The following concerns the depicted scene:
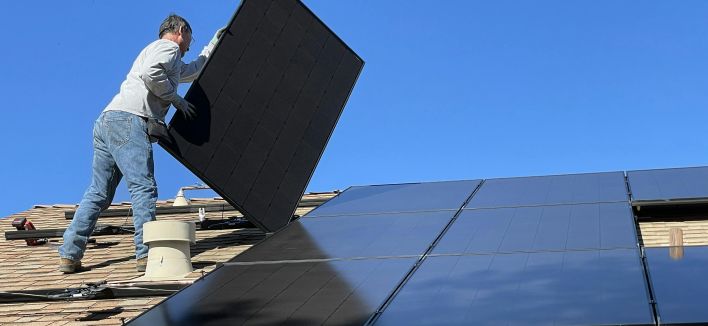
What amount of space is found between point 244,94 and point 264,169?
61cm

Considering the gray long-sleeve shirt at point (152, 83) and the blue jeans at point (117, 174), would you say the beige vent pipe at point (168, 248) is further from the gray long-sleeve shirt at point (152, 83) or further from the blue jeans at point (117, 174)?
the gray long-sleeve shirt at point (152, 83)

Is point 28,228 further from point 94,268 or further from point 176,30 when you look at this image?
point 176,30

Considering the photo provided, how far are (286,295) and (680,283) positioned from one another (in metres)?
2.08

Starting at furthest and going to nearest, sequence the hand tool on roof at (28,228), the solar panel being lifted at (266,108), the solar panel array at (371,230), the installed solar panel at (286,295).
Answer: the hand tool on roof at (28,228) < the solar panel being lifted at (266,108) < the installed solar panel at (286,295) < the solar panel array at (371,230)

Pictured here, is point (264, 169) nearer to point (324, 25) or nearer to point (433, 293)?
point (324, 25)

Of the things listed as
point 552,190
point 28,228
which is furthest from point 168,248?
point 28,228

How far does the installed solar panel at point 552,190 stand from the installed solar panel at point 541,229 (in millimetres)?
303

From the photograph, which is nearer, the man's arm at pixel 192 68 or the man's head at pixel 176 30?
the man's head at pixel 176 30

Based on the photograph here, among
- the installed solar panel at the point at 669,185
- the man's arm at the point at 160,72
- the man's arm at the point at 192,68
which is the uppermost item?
the man's arm at the point at 192,68

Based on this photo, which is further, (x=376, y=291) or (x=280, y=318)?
(x=376, y=291)

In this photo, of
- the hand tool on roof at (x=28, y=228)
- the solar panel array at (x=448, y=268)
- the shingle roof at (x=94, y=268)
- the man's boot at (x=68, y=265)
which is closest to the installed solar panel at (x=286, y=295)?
the solar panel array at (x=448, y=268)

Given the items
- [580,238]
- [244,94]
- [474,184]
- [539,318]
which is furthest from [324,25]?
[539,318]

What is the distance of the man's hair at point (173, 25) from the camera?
8039mm

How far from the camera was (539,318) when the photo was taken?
4.67 metres
